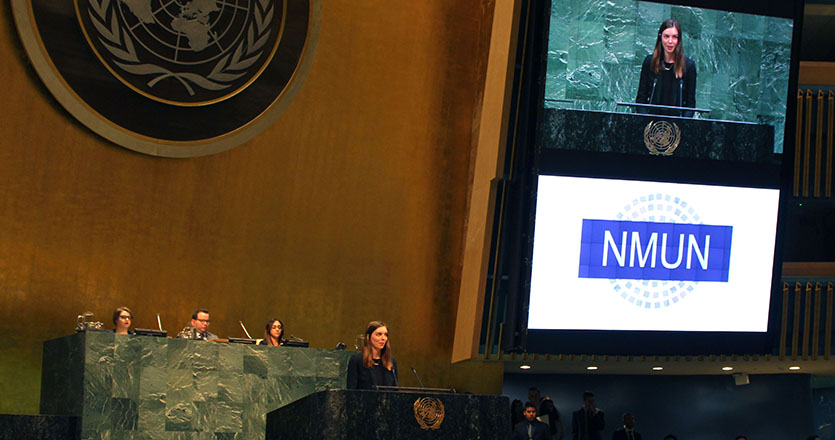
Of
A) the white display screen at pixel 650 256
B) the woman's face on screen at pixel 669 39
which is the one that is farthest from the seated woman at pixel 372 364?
the woman's face on screen at pixel 669 39

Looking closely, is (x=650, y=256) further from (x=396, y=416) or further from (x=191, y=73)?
(x=396, y=416)

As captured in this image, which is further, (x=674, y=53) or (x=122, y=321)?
(x=674, y=53)

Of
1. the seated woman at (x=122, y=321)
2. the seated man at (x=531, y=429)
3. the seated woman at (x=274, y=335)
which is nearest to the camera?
the seated woman at (x=122, y=321)

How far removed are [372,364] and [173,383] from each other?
2795 millimetres

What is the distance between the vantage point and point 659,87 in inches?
431

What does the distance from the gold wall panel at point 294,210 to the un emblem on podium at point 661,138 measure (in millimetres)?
1910

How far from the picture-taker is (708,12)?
11086 millimetres

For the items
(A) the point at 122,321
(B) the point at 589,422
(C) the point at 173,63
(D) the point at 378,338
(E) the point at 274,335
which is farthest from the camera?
(B) the point at 589,422

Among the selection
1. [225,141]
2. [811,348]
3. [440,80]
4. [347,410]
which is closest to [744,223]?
[811,348]

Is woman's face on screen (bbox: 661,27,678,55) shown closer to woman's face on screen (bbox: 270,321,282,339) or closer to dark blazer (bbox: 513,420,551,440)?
dark blazer (bbox: 513,420,551,440)

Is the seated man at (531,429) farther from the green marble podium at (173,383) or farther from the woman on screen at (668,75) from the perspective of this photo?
the woman on screen at (668,75)

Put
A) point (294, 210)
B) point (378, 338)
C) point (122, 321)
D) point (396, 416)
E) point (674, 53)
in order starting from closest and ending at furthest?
1. point (396, 416)
2. point (378, 338)
3. point (122, 321)
4. point (674, 53)
5. point (294, 210)

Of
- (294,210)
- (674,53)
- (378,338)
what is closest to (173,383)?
(378,338)

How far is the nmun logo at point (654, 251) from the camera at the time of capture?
10906 mm
